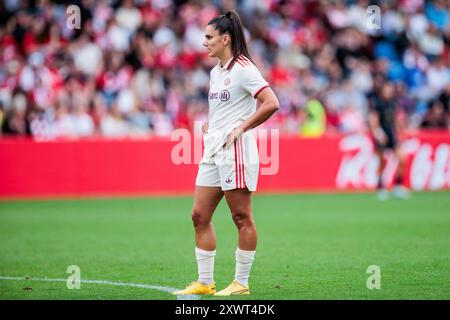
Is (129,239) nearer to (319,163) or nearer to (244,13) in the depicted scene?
(319,163)

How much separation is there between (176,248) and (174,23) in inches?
541

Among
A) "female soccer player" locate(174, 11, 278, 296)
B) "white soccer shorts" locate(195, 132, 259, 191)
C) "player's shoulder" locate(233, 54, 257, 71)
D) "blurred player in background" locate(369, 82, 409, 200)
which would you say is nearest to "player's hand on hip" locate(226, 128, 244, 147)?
"female soccer player" locate(174, 11, 278, 296)

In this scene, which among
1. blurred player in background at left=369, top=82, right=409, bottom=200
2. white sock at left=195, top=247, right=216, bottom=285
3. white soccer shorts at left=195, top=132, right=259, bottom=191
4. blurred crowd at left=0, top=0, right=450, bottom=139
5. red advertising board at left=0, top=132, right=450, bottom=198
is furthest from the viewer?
blurred crowd at left=0, top=0, right=450, bottom=139

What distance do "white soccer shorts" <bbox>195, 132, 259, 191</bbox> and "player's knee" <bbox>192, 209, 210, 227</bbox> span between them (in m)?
0.27

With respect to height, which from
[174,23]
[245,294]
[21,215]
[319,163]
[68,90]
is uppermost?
[174,23]

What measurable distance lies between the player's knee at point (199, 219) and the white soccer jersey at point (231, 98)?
0.53 metres

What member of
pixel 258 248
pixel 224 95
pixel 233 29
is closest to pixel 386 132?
pixel 258 248

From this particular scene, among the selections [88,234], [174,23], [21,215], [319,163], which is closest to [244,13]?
[174,23]

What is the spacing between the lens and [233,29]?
8.74 meters

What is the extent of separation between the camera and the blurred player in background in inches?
856

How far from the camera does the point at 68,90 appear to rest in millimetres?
22156

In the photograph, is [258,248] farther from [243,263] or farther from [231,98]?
[231,98]

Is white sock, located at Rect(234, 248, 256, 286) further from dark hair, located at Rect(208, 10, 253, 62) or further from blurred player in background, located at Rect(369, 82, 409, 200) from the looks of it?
blurred player in background, located at Rect(369, 82, 409, 200)

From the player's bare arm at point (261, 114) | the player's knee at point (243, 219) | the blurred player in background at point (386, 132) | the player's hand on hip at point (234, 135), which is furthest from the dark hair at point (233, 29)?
the blurred player in background at point (386, 132)
